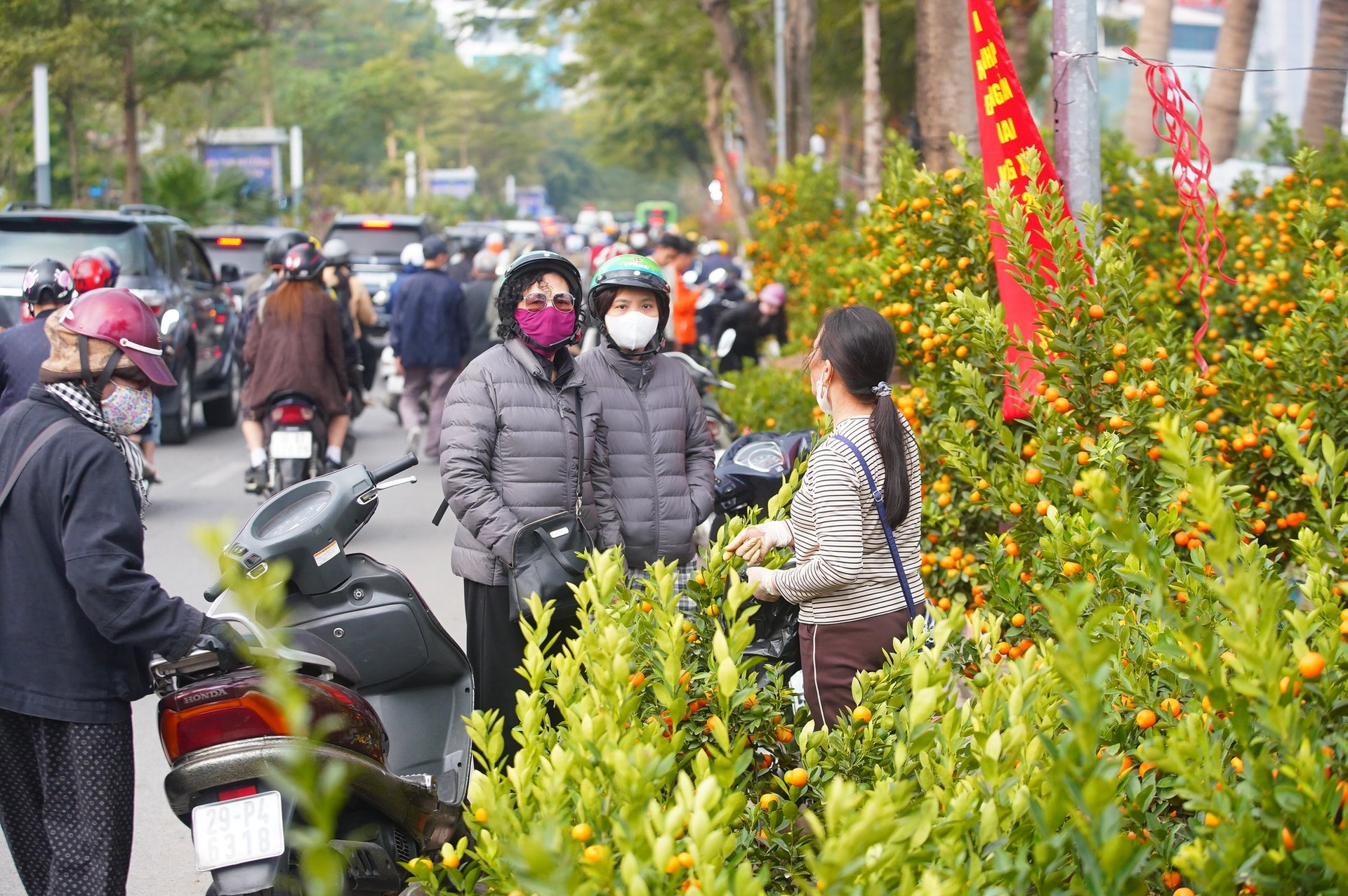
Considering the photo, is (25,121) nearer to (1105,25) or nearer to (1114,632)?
(1105,25)

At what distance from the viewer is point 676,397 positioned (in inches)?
182

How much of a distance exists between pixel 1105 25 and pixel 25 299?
35049 mm

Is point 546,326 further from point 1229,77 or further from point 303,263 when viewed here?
point 1229,77

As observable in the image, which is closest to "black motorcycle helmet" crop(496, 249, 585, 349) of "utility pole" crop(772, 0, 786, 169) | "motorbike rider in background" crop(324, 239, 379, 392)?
"motorbike rider in background" crop(324, 239, 379, 392)

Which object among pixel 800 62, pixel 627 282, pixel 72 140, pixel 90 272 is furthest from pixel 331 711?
pixel 72 140

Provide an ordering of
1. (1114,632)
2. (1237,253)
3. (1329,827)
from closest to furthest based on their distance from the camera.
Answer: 1. (1329,827)
2. (1114,632)
3. (1237,253)

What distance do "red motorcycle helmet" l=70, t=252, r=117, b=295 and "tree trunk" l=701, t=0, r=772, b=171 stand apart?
1407cm

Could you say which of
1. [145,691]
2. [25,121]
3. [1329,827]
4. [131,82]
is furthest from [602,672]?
[25,121]

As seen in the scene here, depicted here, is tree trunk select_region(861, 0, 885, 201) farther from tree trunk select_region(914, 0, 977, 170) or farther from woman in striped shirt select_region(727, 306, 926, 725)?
woman in striped shirt select_region(727, 306, 926, 725)

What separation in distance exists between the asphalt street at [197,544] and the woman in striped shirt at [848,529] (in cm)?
167

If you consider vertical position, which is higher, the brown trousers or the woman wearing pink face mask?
the woman wearing pink face mask

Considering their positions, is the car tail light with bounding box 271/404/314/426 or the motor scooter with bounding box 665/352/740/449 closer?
the motor scooter with bounding box 665/352/740/449

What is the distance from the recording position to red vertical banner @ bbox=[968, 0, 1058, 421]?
192 inches

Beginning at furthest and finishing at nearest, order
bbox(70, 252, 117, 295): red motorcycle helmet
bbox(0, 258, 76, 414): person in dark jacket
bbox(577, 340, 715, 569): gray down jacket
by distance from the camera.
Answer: bbox(70, 252, 117, 295): red motorcycle helmet, bbox(0, 258, 76, 414): person in dark jacket, bbox(577, 340, 715, 569): gray down jacket
